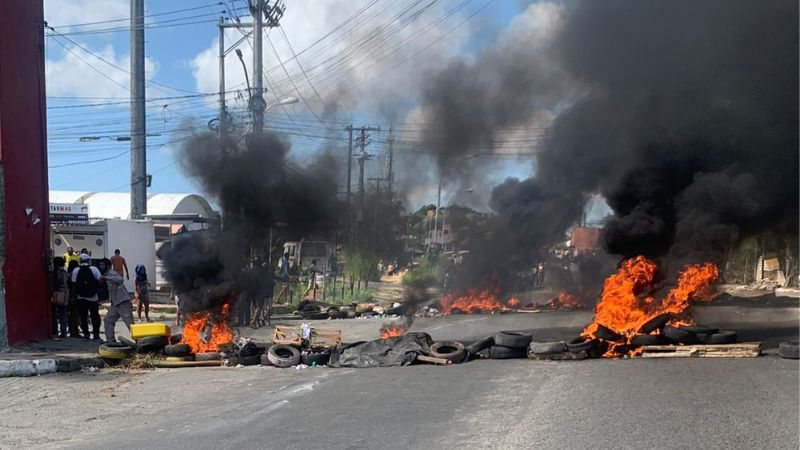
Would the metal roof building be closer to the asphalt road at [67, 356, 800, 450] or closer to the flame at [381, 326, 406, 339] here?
the flame at [381, 326, 406, 339]

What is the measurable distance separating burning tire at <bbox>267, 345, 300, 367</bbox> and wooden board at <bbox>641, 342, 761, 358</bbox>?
5551mm

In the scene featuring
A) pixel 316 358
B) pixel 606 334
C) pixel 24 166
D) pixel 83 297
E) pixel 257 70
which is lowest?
pixel 316 358

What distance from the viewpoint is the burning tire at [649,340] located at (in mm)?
10781

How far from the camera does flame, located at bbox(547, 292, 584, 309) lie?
67.2 ft

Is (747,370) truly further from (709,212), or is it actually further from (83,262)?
(83,262)

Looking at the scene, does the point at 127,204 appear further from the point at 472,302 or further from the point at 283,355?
the point at 283,355

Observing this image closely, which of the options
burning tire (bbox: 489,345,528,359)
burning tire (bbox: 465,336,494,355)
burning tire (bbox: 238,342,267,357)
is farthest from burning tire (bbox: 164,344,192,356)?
burning tire (bbox: 489,345,528,359)

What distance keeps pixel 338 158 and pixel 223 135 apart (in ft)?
9.17

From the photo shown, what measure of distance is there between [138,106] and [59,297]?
10.7 m

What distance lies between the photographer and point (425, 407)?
760 cm

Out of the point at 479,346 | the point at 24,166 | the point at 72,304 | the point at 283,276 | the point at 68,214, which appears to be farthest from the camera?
the point at 68,214

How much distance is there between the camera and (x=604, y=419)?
6.77 meters

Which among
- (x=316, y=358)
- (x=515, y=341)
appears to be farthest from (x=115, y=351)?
(x=515, y=341)

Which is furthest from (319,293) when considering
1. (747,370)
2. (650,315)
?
(747,370)
